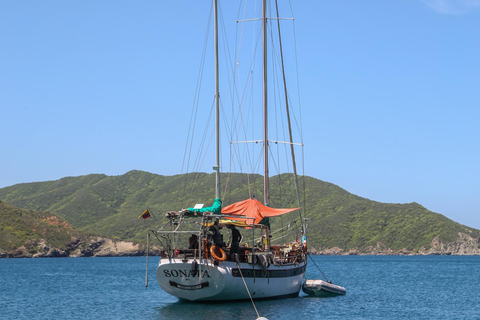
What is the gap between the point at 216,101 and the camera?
1681 inches

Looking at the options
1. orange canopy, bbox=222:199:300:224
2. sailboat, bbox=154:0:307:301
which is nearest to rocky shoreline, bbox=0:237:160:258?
orange canopy, bbox=222:199:300:224

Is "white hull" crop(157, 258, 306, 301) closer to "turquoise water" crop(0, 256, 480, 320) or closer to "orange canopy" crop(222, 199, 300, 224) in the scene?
"turquoise water" crop(0, 256, 480, 320)

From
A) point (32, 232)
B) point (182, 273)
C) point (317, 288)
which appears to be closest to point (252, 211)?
point (182, 273)

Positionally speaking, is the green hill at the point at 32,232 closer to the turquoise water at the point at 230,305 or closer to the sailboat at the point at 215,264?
the turquoise water at the point at 230,305

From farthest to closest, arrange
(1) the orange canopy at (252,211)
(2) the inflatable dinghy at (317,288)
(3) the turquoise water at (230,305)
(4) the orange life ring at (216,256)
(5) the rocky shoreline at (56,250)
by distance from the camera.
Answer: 1. (5) the rocky shoreline at (56,250)
2. (2) the inflatable dinghy at (317,288)
3. (1) the orange canopy at (252,211)
4. (3) the turquoise water at (230,305)
5. (4) the orange life ring at (216,256)

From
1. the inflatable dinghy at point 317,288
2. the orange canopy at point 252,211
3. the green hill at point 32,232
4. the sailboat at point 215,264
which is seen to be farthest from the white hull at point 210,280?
the green hill at point 32,232

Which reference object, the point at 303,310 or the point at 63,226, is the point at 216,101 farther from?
the point at 63,226

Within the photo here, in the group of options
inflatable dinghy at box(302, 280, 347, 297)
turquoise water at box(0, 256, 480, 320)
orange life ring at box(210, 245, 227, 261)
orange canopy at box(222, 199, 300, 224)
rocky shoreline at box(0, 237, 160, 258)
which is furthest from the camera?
rocky shoreline at box(0, 237, 160, 258)

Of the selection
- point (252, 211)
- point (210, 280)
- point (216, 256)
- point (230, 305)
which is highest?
point (252, 211)

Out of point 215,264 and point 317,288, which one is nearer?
point 215,264

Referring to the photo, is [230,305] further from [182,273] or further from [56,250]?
[56,250]

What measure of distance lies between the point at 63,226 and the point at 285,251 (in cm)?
16259

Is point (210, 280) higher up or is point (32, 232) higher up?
point (32, 232)

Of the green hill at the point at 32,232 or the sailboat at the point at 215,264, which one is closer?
the sailboat at the point at 215,264
